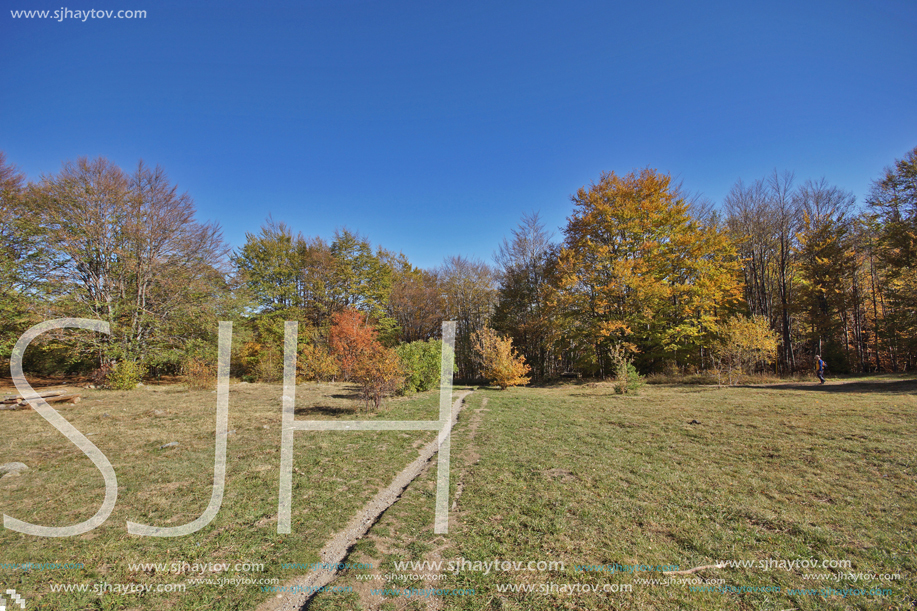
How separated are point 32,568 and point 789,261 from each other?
33997 millimetres

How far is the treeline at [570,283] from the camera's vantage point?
15781 millimetres

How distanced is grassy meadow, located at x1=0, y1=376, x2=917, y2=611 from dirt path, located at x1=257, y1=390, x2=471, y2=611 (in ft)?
0.44

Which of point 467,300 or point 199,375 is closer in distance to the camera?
point 199,375

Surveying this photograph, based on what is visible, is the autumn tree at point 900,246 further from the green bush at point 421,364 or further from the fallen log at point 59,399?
the fallen log at point 59,399

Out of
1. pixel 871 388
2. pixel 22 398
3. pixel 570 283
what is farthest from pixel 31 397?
pixel 871 388

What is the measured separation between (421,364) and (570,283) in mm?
10717

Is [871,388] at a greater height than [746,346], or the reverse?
[746,346]

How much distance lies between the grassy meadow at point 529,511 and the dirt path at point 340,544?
13cm

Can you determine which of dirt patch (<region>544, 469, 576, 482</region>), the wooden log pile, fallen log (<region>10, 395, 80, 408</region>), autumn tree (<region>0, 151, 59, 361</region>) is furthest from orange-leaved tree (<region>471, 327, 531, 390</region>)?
autumn tree (<region>0, 151, 59, 361</region>)

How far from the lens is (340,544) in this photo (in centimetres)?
385

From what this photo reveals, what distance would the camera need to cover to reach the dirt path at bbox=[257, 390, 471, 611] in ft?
9.72

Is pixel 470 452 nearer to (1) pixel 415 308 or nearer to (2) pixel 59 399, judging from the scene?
(2) pixel 59 399

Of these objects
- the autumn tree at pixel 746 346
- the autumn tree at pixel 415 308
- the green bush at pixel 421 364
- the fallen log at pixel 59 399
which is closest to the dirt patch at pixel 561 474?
the green bush at pixel 421 364

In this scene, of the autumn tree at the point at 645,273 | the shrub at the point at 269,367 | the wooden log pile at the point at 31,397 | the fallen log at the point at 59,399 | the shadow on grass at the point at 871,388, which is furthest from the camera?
the shrub at the point at 269,367
